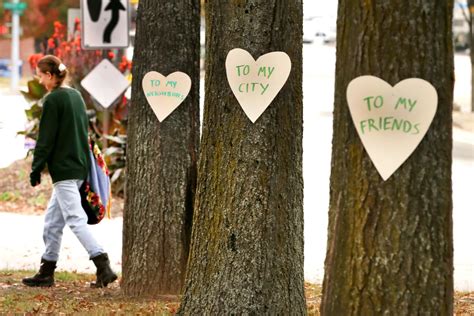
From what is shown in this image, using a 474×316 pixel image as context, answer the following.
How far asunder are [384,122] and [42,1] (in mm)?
49124

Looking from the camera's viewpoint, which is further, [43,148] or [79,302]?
[43,148]

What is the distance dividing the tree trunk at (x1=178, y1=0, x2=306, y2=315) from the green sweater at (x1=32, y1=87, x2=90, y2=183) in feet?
8.92

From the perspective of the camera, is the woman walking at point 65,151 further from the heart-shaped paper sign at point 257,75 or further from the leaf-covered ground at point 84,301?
the heart-shaped paper sign at point 257,75

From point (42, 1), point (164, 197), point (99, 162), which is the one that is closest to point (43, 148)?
point (99, 162)

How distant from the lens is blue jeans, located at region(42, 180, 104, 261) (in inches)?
365

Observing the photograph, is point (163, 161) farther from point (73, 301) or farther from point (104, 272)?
point (104, 272)

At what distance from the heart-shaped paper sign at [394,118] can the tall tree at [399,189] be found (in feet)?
0.13

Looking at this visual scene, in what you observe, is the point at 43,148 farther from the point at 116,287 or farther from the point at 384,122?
the point at 384,122

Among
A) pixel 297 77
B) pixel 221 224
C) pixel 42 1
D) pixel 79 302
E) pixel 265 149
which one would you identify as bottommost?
pixel 79 302

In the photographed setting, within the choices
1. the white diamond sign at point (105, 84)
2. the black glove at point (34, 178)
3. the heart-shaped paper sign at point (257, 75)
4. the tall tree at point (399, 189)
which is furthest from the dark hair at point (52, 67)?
the tall tree at point (399, 189)

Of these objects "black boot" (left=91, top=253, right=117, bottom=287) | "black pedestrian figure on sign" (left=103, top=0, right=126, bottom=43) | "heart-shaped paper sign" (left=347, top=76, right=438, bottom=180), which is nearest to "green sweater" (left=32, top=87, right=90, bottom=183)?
"black boot" (left=91, top=253, right=117, bottom=287)

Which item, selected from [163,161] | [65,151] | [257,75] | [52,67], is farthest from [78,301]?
[257,75]

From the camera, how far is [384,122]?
4887 millimetres

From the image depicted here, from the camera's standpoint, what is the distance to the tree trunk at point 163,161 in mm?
8508
